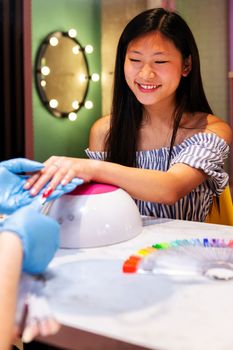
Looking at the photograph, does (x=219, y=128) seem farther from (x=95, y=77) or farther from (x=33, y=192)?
(x=95, y=77)

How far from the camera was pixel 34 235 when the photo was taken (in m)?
0.61

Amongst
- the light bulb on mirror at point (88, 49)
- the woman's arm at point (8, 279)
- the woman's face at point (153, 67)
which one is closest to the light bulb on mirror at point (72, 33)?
the light bulb on mirror at point (88, 49)

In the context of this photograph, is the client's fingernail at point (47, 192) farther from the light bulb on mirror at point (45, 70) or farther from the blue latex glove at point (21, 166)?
the light bulb on mirror at point (45, 70)

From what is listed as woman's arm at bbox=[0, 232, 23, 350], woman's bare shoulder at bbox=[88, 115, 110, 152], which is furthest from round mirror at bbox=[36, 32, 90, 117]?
woman's arm at bbox=[0, 232, 23, 350]

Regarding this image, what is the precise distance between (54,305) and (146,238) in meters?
0.34

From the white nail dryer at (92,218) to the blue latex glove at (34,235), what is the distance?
0.55ft

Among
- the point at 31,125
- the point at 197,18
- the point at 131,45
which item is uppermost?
the point at 197,18

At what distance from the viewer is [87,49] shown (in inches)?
125

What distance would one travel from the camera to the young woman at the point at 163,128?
1115 mm

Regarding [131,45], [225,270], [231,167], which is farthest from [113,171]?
[231,167]

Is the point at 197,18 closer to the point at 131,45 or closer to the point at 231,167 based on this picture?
the point at 231,167

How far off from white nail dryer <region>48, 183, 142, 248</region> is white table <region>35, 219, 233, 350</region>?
86 mm

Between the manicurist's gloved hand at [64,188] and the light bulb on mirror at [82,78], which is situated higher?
the light bulb on mirror at [82,78]

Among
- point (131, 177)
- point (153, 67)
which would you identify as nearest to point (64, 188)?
point (131, 177)
